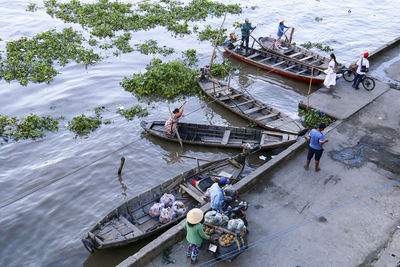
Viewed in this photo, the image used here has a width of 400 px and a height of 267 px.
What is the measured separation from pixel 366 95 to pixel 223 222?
10652 millimetres

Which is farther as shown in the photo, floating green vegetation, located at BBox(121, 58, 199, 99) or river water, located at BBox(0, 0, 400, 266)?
floating green vegetation, located at BBox(121, 58, 199, 99)

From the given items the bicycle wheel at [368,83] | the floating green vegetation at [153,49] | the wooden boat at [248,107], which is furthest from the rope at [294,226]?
the floating green vegetation at [153,49]

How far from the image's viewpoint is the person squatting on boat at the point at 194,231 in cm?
692

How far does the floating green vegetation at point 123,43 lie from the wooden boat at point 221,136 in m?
9.11

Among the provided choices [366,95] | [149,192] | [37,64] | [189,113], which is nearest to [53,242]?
[149,192]

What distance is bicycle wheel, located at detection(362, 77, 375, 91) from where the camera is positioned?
14469 millimetres

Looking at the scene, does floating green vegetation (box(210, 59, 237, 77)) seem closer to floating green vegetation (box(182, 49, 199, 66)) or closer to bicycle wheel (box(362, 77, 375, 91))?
floating green vegetation (box(182, 49, 199, 66))

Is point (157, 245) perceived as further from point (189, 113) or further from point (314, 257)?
point (189, 113)

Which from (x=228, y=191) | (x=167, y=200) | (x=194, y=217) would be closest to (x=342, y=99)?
(x=228, y=191)

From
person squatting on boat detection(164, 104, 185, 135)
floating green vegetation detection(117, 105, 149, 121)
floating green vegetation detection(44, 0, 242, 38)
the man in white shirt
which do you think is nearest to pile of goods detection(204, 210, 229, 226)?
person squatting on boat detection(164, 104, 185, 135)

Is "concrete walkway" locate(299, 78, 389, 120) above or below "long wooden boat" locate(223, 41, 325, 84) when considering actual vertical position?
below

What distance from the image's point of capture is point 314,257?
7.75 meters

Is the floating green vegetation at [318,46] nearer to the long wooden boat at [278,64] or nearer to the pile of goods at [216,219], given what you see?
the long wooden boat at [278,64]

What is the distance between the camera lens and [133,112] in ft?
51.5
